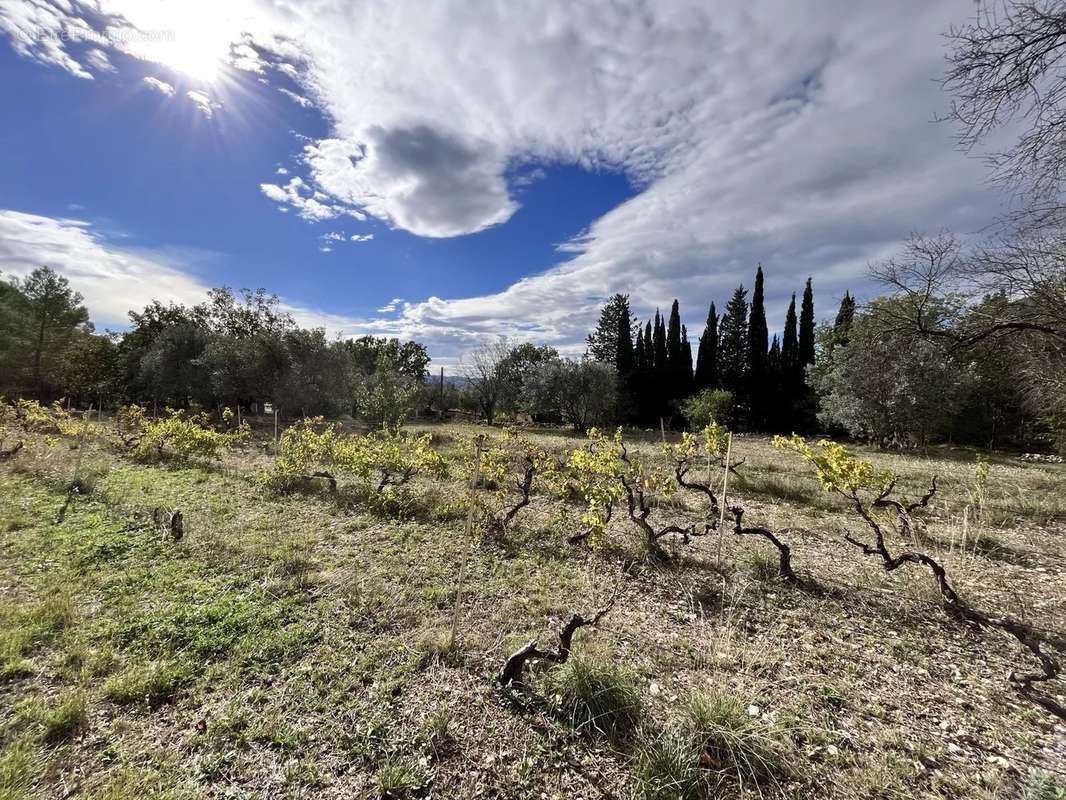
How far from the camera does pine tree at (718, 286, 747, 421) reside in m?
29.3

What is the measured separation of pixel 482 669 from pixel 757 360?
98.3ft

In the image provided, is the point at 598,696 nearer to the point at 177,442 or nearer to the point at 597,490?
the point at 597,490

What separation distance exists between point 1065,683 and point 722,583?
82.4 inches

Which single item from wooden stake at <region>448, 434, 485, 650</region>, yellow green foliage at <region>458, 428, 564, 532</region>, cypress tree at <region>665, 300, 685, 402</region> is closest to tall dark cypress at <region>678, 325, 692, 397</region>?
cypress tree at <region>665, 300, 685, 402</region>

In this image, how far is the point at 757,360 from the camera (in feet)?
92.3

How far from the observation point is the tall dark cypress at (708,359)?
29625 millimetres

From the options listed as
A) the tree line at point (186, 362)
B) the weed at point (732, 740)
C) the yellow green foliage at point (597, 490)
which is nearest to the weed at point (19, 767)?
the weed at point (732, 740)

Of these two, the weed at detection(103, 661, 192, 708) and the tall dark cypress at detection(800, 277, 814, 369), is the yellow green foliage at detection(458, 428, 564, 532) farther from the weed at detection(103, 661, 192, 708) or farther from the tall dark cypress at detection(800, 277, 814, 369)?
the tall dark cypress at detection(800, 277, 814, 369)

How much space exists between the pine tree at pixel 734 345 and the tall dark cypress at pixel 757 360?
74 centimetres

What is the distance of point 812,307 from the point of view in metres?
29.0

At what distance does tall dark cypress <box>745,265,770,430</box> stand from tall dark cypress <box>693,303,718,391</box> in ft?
7.02

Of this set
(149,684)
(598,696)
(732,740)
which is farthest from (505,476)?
(732,740)

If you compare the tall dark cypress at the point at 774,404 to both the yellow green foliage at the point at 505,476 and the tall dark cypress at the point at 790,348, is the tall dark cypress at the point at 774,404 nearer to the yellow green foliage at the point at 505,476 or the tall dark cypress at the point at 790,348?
the tall dark cypress at the point at 790,348

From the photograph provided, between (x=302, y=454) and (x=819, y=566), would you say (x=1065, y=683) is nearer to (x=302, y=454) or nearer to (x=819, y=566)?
(x=819, y=566)
